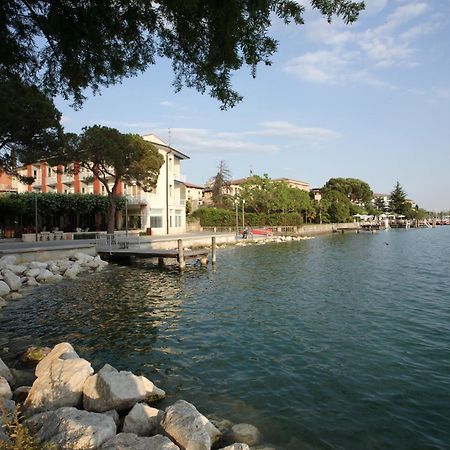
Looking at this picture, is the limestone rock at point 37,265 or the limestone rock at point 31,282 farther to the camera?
the limestone rock at point 37,265

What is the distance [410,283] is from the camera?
19.9 meters

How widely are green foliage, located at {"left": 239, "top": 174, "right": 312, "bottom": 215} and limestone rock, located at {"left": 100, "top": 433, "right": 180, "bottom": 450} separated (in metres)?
68.9

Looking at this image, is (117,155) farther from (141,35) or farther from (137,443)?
(137,443)

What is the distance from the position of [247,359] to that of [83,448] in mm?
5340

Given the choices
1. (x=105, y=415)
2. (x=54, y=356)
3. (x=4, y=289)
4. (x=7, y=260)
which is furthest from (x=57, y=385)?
(x=7, y=260)

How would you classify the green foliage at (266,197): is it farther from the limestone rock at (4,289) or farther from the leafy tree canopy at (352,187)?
the limestone rock at (4,289)

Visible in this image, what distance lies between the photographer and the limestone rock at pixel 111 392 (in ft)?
20.2

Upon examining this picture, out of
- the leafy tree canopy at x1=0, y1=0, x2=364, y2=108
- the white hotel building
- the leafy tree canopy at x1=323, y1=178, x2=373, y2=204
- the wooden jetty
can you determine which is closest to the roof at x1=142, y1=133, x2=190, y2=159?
the white hotel building

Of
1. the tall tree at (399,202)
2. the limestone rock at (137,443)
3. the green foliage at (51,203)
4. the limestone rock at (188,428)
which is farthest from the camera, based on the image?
the tall tree at (399,202)

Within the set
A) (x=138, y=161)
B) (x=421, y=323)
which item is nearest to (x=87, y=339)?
(x=421, y=323)

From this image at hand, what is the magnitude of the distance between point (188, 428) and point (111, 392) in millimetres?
1642

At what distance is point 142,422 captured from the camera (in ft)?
18.3

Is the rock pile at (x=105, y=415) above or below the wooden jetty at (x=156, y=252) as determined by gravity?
below

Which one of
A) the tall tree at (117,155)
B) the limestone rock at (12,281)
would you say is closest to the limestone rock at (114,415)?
the limestone rock at (12,281)
